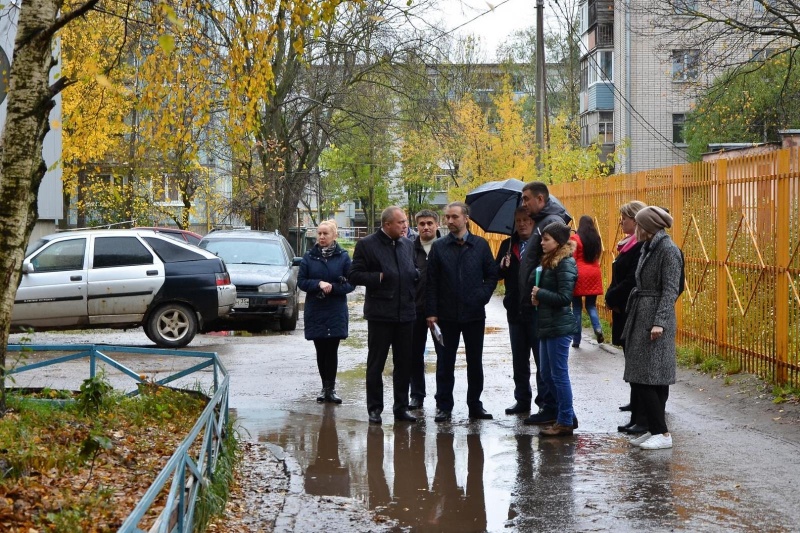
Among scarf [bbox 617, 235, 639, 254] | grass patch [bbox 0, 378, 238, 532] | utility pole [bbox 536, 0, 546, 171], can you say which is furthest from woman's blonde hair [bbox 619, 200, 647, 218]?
utility pole [bbox 536, 0, 546, 171]

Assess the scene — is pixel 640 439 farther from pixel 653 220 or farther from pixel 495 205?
pixel 495 205

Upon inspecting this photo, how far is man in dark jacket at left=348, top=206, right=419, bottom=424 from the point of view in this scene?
9.62 meters

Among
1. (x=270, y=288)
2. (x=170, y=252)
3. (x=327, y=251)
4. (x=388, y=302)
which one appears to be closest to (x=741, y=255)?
(x=388, y=302)

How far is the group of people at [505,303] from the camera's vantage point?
827cm

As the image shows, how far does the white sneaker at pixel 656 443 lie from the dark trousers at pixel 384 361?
2285 mm

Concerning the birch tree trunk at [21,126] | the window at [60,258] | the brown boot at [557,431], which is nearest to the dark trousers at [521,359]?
the brown boot at [557,431]

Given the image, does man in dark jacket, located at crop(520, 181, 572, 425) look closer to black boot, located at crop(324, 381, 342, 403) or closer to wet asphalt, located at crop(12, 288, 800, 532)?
wet asphalt, located at crop(12, 288, 800, 532)

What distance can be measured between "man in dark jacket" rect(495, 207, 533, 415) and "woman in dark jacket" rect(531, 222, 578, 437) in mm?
871

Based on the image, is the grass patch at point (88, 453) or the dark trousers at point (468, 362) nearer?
Answer: the grass patch at point (88, 453)

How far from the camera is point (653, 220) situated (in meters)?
8.19

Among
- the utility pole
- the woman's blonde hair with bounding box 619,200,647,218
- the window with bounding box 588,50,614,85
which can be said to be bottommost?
the woman's blonde hair with bounding box 619,200,647,218

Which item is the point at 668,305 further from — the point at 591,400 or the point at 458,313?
the point at 591,400

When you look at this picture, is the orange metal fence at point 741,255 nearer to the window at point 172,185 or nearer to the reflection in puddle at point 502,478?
the reflection in puddle at point 502,478

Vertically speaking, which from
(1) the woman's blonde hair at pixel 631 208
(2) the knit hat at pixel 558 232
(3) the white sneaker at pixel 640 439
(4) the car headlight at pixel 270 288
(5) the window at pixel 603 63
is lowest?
(3) the white sneaker at pixel 640 439
